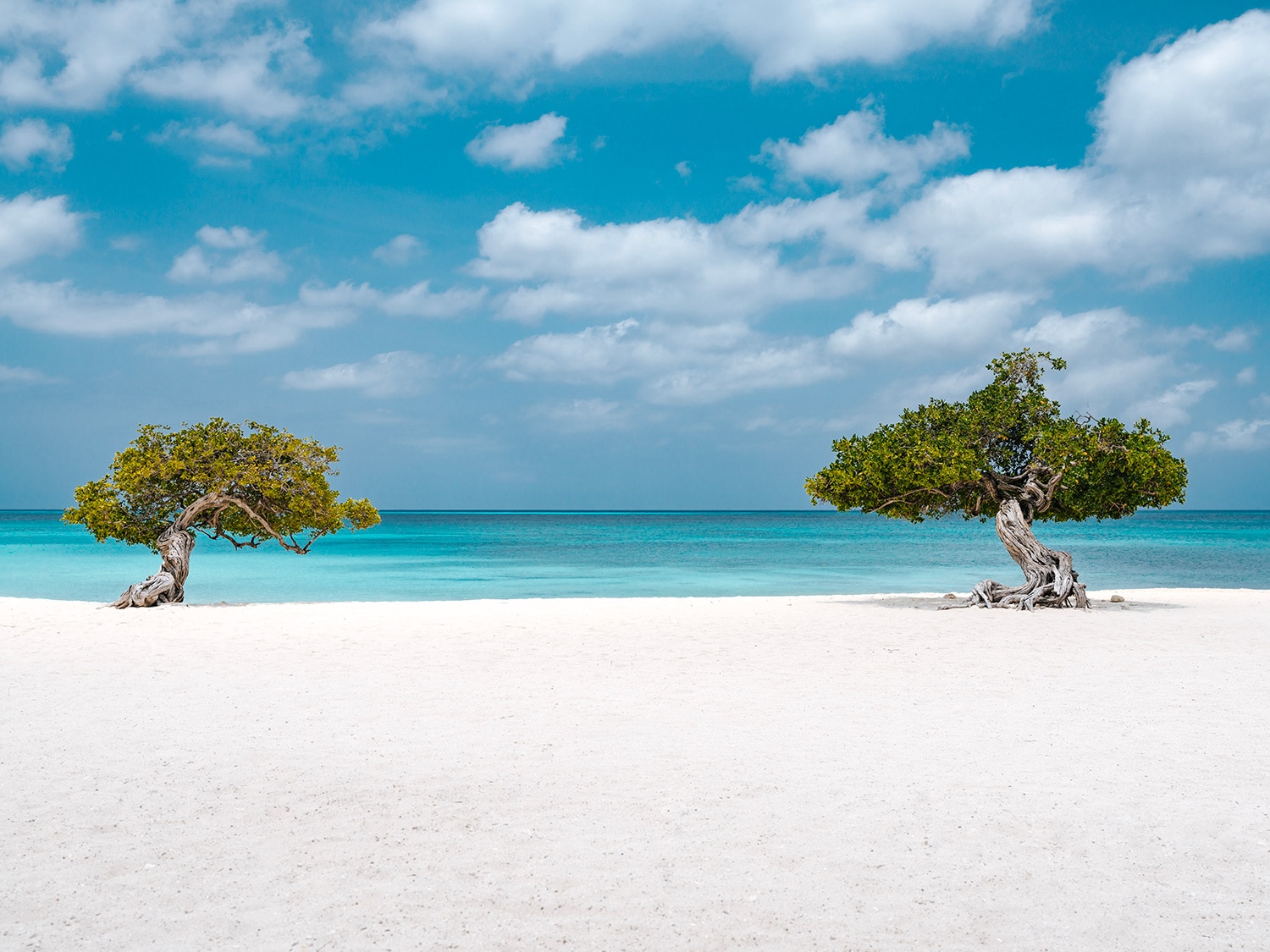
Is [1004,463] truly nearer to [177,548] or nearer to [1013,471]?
[1013,471]

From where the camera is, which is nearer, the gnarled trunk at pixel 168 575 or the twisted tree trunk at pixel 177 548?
the gnarled trunk at pixel 168 575

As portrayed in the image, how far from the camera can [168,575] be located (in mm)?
21250

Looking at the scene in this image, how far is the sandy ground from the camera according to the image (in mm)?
4844

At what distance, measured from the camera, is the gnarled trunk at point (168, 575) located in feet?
67.9

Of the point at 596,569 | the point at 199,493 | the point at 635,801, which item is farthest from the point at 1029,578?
the point at 596,569

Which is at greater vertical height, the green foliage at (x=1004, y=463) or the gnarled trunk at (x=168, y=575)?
the green foliage at (x=1004, y=463)

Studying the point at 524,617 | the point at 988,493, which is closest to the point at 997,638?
the point at 988,493

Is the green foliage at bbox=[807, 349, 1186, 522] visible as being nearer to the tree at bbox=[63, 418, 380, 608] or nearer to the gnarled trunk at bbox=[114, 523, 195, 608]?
the tree at bbox=[63, 418, 380, 608]

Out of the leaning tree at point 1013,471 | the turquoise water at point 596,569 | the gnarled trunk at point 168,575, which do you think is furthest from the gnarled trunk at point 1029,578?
the gnarled trunk at point 168,575

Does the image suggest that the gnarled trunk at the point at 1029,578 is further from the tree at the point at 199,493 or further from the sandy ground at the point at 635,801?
the tree at the point at 199,493

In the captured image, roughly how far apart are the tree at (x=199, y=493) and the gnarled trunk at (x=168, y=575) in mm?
20

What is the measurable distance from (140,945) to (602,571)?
3954 cm

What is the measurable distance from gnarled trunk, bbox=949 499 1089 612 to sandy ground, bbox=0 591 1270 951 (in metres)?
6.96

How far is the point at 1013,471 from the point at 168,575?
66.6 feet
